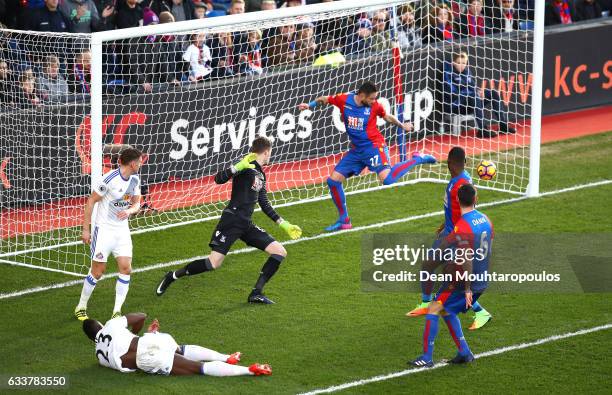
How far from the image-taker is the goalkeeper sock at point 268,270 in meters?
12.4

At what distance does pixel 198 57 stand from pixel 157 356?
295 inches

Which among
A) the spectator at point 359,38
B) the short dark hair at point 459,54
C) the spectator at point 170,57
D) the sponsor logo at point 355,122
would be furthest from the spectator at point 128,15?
the short dark hair at point 459,54

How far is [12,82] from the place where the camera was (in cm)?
1441

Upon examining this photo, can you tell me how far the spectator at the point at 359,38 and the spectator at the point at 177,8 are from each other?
260 cm

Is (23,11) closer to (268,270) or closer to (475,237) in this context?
(268,270)

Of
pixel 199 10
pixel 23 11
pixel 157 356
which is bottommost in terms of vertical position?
pixel 157 356

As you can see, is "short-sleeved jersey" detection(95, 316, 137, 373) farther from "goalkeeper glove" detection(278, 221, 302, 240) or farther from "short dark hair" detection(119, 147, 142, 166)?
"goalkeeper glove" detection(278, 221, 302, 240)

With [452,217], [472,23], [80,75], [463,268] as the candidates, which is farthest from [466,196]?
[472,23]

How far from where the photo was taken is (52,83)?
1498 cm

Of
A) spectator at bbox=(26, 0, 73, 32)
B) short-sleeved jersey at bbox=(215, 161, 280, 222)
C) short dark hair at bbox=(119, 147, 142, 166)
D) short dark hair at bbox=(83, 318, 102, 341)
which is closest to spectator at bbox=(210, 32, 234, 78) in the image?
spectator at bbox=(26, 0, 73, 32)

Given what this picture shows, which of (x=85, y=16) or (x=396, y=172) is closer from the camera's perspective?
(x=396, y=172)

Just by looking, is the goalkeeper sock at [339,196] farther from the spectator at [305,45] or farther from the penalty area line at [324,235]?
the spectator at [305,45]

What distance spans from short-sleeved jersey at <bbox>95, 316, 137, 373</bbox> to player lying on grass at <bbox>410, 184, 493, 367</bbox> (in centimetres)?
277

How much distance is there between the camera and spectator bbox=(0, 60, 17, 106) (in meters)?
14.3
